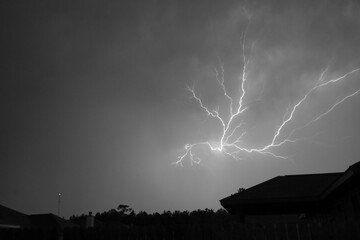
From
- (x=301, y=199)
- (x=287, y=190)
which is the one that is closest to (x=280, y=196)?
(x=301, y=199)

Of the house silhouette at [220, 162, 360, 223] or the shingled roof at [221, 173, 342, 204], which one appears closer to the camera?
the house silhouette at [220, 162, 360, 223]

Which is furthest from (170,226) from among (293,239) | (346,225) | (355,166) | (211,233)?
(355,166)

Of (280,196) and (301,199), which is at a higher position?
(280,196)

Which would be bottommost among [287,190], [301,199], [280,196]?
[301,199]

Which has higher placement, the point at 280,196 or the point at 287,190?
the point at 287,190

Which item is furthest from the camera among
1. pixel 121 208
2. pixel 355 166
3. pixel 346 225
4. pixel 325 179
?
pixel 121 208

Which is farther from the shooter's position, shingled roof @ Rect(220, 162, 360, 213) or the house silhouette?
shingled roof @ Rect(220, 162, 360, 213)

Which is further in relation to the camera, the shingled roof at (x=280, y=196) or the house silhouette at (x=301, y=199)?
the shingled roof at (x=280, y=196)

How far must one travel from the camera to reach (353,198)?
37.8 ft

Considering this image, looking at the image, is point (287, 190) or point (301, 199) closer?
point (301, 199)

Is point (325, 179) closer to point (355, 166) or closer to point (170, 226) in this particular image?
point (355, 166)

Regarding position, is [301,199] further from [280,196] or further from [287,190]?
[287,190]

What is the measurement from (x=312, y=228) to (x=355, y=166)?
8.53 ft

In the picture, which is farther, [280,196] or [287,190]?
[287,190]
